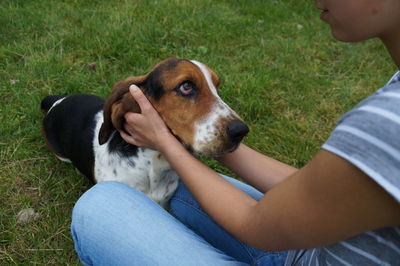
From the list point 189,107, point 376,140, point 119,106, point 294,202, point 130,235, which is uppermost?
point 376,140

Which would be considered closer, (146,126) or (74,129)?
(146,126)

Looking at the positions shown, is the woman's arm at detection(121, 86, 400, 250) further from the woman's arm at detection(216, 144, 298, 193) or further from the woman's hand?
the woman's arm at detection(216, 144, 298, 193)

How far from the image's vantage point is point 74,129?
129 inches

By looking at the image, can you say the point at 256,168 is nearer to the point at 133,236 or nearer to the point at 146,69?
the point at 133,236

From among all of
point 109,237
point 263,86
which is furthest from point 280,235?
point 263,86

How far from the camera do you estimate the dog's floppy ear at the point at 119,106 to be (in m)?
2.47

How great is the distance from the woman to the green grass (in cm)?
115

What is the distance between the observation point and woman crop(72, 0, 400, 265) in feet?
3.98

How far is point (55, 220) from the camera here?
3.15 m

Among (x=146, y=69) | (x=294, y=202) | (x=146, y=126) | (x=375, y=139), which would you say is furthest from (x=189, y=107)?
(x=146, y=69)

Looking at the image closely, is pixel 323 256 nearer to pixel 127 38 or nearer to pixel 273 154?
pixel 273 154

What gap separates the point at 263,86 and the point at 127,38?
179cm

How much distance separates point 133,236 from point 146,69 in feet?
10.0

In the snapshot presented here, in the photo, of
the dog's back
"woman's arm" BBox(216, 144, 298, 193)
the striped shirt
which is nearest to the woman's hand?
"woman's arm" BBox(216, 144, 298, 193)
